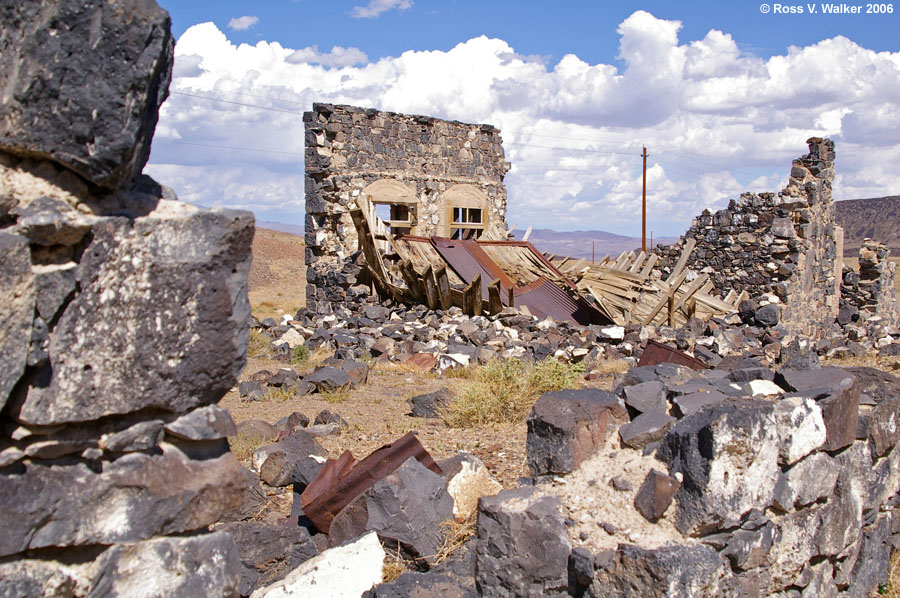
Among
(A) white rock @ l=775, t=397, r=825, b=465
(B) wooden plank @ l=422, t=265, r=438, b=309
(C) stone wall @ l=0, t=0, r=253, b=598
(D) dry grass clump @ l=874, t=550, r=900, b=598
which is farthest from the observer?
(B) wooden plank @ l=422, t=265, r=438, b=309

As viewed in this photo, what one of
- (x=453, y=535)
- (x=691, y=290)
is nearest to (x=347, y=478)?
(x=453, y=535)

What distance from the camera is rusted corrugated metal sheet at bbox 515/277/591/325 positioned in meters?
12.2

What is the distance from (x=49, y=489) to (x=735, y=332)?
36.1 feet

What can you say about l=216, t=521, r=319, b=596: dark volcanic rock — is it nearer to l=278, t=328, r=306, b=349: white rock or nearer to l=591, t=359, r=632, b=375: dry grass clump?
l=591, t=359, r=632, b=375: dry grass clump

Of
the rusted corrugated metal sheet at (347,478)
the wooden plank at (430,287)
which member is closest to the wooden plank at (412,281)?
the wooden plank at (430,287)

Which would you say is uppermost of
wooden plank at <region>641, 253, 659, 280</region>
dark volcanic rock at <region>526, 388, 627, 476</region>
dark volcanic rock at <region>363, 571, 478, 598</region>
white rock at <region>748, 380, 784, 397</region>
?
wooden plank at <region>641, 253, 659, 280</region>

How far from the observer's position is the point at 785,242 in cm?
1312

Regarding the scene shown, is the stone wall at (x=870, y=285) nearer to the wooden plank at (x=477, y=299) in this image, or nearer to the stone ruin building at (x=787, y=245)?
the stone ruin building at (x=787, y=245)

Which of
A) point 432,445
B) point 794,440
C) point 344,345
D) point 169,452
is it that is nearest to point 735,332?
point 344,345

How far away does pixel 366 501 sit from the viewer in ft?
13.0

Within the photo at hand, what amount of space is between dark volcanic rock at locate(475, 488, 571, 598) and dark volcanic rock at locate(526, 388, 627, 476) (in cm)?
23

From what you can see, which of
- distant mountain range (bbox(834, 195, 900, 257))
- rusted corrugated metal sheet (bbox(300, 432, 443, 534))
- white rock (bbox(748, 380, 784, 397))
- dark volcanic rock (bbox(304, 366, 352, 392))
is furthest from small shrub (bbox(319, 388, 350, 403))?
distant mountain range (bbox(834, 195, 900, 257))

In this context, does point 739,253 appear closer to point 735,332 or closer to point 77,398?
point 735,332

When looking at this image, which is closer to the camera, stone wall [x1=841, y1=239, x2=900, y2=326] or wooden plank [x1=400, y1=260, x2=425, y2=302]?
wooden plank [x1=400, y1=260, x2=425, y2=302]
